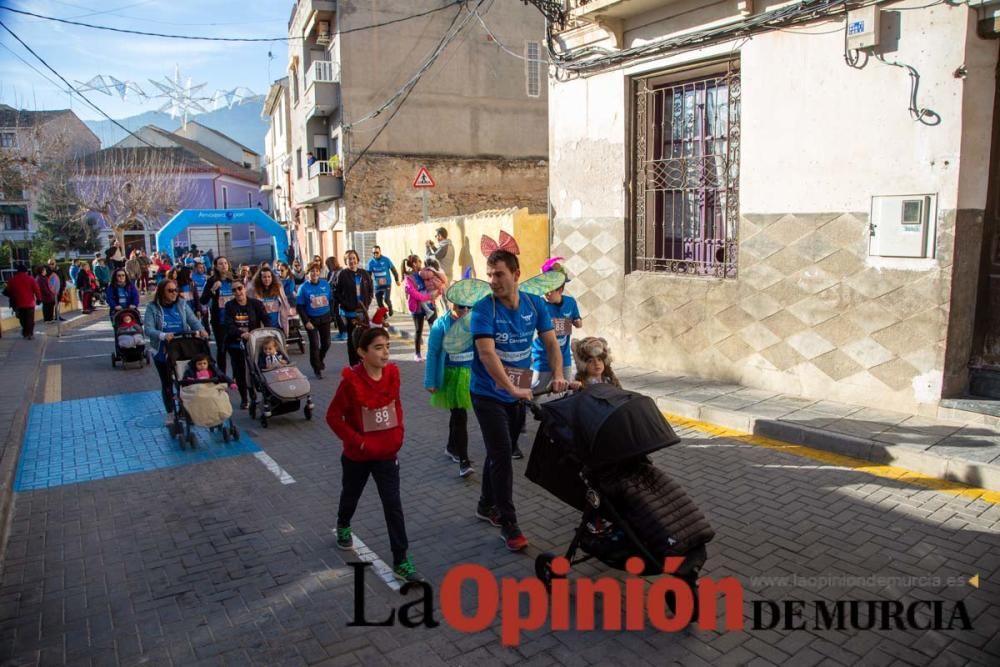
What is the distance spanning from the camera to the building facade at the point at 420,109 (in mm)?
25578

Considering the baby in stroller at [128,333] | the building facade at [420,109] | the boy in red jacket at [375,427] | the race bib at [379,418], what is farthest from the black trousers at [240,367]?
the building facade at [420,109]

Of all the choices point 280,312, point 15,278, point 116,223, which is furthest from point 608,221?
point 116,223

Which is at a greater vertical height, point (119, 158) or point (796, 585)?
point (119, 158)

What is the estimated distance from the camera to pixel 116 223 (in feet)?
138

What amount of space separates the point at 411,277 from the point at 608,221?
355cm

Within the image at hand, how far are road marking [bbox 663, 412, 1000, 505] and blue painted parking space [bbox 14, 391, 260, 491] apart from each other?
492 centimetres

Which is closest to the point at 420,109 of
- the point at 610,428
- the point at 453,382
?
the point at 453,382

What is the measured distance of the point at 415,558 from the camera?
192 inches

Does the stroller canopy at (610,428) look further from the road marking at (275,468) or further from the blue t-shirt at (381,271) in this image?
the blue t-shirt at (381,271)

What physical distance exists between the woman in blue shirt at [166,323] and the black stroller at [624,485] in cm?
579

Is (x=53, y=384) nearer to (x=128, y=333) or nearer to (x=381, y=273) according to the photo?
(x=128, y=333)

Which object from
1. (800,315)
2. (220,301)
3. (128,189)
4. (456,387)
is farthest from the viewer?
(128,189)

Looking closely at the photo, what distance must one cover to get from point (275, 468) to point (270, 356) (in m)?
2.25

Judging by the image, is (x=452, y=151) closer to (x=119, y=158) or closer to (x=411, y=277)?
(x=411, y=277)
